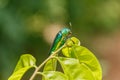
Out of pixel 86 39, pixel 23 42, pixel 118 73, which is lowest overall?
pixel 118 73

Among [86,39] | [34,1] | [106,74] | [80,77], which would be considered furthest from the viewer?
[106,74]

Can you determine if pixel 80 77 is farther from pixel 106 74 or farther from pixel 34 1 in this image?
pixel 106 74

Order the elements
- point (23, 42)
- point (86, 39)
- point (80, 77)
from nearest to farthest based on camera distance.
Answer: point (80, 77)
point (23, 42)
point (86, 39)

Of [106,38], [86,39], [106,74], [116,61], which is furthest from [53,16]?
[106,38]

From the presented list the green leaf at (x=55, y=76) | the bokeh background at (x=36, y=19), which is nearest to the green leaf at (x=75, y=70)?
the green leaf at (x=55, y=76)

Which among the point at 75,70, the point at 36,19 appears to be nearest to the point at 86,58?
the point at 75,70

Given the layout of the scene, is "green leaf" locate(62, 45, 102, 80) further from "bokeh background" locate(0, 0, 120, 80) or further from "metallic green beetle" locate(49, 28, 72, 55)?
"bokeh background" locate(0, 0, 120, 80)

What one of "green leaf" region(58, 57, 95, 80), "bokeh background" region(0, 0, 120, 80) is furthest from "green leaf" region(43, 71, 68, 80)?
"bokeh background" region(0, 0, 120, 80)

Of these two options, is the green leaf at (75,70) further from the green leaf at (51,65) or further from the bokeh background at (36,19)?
the bokeh background at (36,19)

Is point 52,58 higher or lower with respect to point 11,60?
higher
